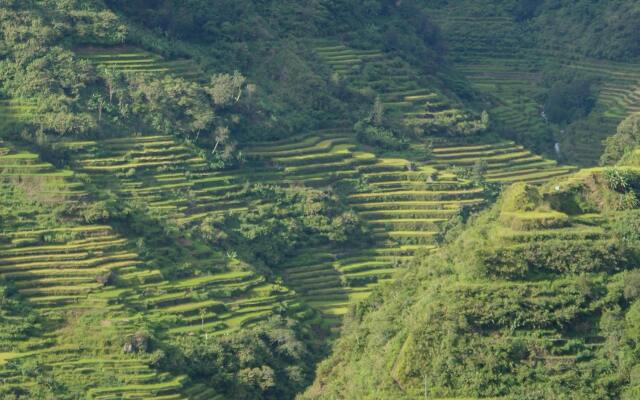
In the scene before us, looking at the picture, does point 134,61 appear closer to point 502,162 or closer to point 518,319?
point 502,162

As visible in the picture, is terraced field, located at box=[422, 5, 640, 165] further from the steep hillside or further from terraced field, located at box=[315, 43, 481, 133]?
the steep hillside

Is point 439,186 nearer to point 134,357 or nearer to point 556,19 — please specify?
point 134,357

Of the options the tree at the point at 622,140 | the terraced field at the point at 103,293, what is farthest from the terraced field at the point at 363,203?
the tree at the point at 622,140

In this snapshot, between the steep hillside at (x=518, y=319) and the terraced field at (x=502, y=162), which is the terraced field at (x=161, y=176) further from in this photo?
the terraced field at (x=502, y=162)

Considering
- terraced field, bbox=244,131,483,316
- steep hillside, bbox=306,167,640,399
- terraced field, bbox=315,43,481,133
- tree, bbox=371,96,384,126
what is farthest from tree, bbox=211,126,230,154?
steep hillside, bbox=306,167,640,399

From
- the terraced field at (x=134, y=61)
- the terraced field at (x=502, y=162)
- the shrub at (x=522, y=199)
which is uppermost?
the shrub at (x=522, y=199)

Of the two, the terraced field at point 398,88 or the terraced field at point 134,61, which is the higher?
the terraced field at point 134,61

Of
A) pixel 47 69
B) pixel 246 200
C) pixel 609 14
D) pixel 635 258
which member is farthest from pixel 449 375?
pixel 609 14
